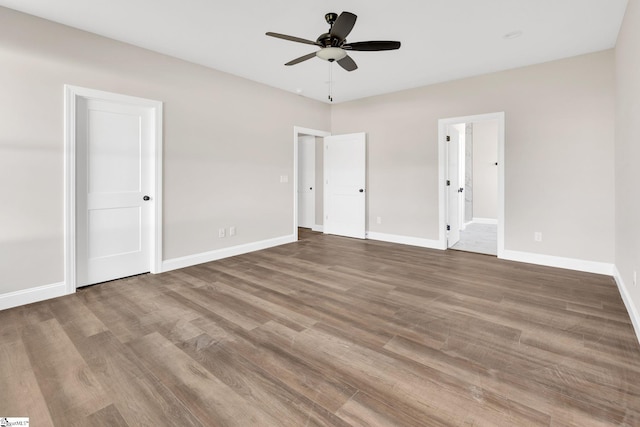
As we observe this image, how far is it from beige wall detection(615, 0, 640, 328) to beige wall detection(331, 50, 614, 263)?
31cm

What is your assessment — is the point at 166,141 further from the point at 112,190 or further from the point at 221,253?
the point at 221,253

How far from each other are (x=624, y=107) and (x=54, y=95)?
559 cm

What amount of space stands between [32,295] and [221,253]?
2088 millimetres

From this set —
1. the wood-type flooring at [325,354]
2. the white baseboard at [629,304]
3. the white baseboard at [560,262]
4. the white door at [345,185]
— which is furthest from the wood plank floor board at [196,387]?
the white door at [345,185]

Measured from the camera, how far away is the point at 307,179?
23.4 ft

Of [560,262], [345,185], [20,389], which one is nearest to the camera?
[20,389]

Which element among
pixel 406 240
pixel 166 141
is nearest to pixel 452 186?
pixel 406 240

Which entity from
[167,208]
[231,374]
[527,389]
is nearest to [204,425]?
[231,374]

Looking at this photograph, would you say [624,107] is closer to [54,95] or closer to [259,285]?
[259,285]

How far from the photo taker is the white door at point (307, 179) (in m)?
6.91

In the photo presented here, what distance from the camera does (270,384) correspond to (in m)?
1.74

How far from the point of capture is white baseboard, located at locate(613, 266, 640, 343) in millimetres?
2247

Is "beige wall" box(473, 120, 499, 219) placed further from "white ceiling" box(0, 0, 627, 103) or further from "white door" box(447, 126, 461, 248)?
"white ceiling" box(0, 0, 627, 103)

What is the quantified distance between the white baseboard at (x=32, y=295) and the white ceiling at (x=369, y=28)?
2611mm
